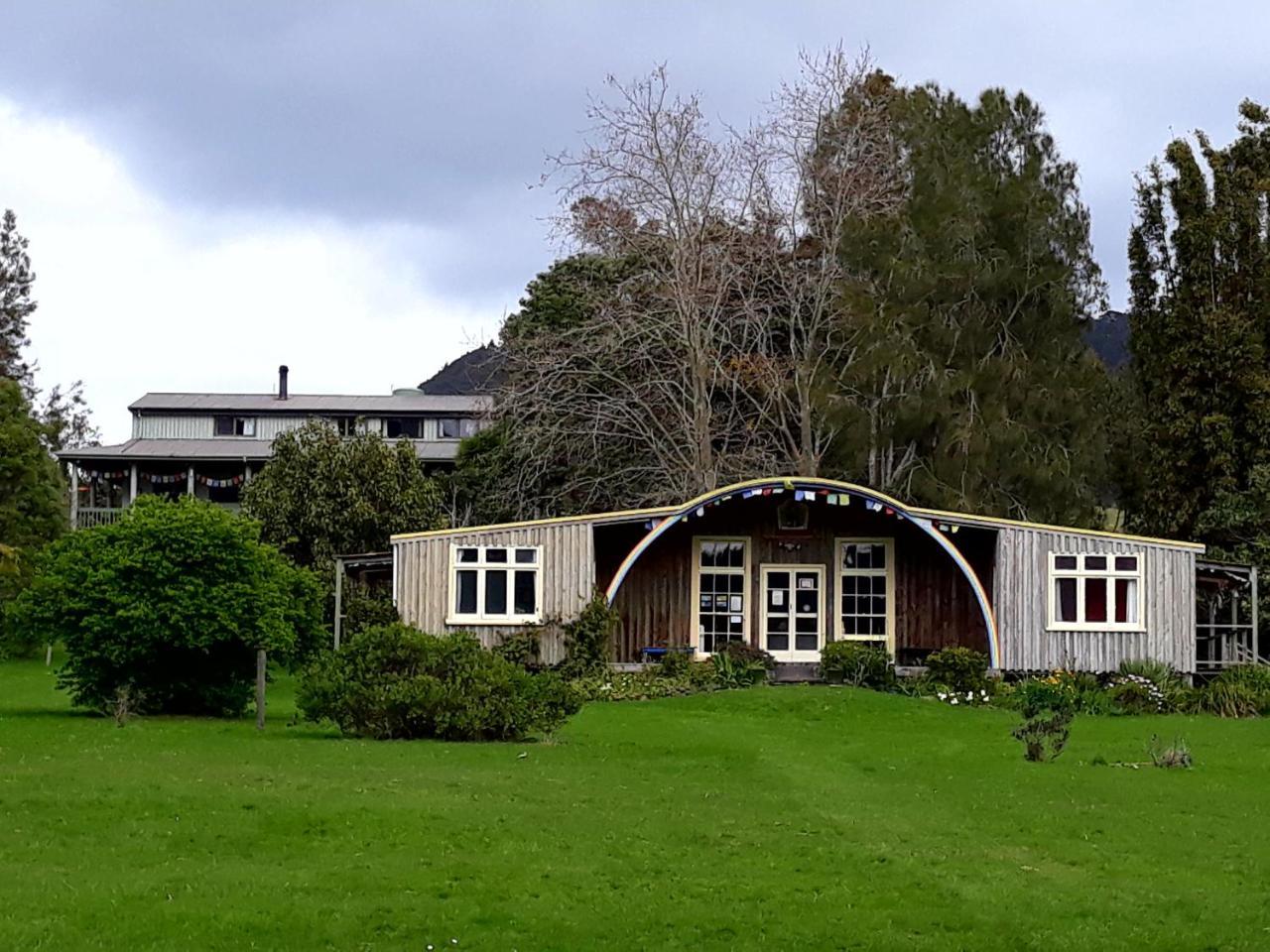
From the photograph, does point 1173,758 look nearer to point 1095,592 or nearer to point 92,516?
point 1095,592

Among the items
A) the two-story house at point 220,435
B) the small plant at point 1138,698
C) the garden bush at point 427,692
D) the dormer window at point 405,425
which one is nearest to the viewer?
the garden bush at point 427,692

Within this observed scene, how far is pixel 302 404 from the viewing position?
62938 mm

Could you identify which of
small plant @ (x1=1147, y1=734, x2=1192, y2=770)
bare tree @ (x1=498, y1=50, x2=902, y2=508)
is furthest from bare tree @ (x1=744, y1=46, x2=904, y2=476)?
small plant @ (x1=1147, y1=734, x2=1192, y2=770)

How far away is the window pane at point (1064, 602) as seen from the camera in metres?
32.6

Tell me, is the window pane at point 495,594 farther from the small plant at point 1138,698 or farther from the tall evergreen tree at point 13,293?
the tall evergreen tree at point 13,293

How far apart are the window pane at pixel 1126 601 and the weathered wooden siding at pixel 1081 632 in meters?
0.18

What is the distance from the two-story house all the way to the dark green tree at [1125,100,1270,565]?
79.3 feet

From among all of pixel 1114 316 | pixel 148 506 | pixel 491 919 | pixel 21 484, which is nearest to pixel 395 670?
pixel 148 506

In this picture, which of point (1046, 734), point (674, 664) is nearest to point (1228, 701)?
point (1046, 734)

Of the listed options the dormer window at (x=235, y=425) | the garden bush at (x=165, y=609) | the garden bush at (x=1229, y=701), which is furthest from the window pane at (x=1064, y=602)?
the dormer window at (x=235, y=425)

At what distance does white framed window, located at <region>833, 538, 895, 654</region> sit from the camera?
34.7 metres

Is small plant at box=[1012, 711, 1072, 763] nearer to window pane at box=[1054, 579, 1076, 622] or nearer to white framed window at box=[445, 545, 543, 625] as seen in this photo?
window pane at box=[1054, 579, 1076, 622]

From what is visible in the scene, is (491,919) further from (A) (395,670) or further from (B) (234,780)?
(A) (395,670)

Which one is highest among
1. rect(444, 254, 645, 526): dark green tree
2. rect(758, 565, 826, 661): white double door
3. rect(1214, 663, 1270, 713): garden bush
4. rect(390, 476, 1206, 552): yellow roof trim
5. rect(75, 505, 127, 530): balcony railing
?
rect(444, 254, 645, 526): dark green tree
